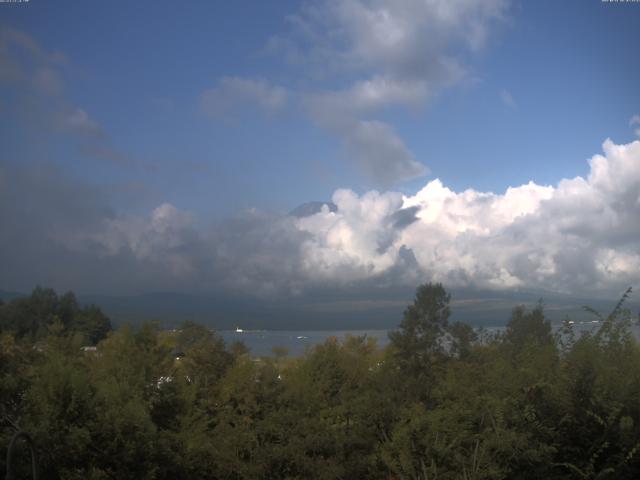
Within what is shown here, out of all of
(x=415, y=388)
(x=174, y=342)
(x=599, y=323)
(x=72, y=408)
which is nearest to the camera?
(x=72, y=408)

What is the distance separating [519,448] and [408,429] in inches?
73.4

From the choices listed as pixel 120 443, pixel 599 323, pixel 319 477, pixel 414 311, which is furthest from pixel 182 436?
pixel 414 311

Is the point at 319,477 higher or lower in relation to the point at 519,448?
lower

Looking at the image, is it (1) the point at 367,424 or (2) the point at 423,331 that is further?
(2) the point at 423,331

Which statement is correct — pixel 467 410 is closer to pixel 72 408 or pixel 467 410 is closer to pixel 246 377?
pixel 72 408

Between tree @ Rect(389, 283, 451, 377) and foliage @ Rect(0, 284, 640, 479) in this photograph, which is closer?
foliage @ Rect(0, 284, 640, 479)

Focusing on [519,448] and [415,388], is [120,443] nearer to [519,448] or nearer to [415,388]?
[519,448]

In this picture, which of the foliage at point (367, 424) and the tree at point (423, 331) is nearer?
the foliage at point (367, 424)

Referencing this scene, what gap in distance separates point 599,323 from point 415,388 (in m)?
9.54

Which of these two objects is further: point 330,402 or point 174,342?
point 174,342

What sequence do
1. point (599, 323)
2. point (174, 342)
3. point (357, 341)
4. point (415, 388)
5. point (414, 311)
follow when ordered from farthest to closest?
point (414, 311) → point (357, 341) → point (174, 342) → point (415, 388) → point (599, 323)

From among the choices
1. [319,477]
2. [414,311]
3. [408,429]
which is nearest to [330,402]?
[319,477]

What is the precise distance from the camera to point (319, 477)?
11.3 m

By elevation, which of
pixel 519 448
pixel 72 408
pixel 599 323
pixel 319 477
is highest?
pixel 599 323
